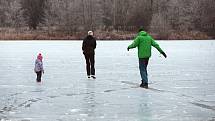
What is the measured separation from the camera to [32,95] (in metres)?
10.4

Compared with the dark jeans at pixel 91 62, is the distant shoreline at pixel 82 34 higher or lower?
lower

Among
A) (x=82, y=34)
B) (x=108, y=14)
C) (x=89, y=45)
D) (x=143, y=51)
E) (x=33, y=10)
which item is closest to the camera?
(x=143, y=51)

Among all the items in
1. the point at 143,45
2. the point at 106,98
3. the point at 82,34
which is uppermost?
the point at 143,45

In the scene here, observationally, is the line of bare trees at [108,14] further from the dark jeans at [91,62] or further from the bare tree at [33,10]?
the dark jeans at [91,62]

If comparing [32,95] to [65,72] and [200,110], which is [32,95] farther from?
[65,72]

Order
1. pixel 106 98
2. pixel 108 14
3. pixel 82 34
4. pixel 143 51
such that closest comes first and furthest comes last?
1. pixel 106 98
2. pixel 143 51
3. pixel 82 34
4. pixel 108 14

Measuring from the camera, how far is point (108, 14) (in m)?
89.4

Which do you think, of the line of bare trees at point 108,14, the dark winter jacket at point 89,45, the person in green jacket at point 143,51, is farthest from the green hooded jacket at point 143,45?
the line of bare trees at point 108,14

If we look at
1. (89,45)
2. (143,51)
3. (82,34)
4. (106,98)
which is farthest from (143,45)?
(82,34)

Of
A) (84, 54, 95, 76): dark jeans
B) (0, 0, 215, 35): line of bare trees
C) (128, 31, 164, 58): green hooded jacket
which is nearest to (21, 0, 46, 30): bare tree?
(0, 0, 215, 35): line of bare trees

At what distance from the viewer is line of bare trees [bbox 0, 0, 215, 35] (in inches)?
3169

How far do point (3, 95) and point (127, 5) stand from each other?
8079 centimetres

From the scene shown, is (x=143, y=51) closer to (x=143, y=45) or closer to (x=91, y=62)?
(x=143, y=45)

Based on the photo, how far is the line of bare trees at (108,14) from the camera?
264 feet
